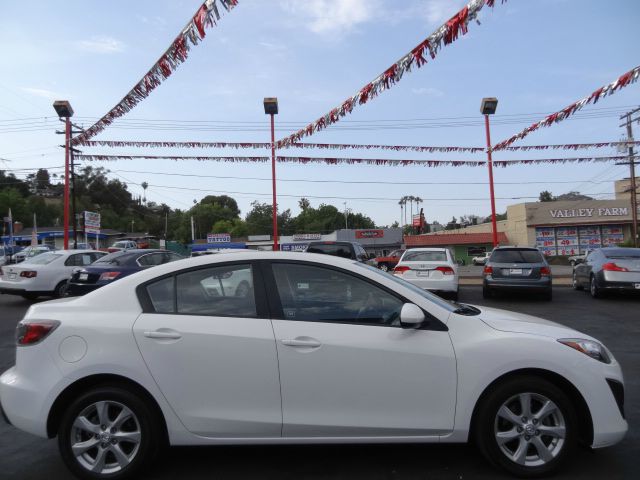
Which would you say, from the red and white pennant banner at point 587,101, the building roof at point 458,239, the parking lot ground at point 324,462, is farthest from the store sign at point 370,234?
the parking lot ground at point 324,462

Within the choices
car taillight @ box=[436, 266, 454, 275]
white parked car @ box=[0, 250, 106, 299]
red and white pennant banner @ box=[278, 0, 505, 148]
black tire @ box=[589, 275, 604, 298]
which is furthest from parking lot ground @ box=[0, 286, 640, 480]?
black tire @ box=[589, 275, 604, 298]

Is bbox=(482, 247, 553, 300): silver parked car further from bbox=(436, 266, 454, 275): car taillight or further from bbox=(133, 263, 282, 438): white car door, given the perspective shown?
bbox=(133, 263, 282, 438): white car door

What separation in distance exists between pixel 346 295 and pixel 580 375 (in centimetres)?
160

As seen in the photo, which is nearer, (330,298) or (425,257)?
(330,298)

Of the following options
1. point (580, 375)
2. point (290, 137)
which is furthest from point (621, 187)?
point (580, 375)

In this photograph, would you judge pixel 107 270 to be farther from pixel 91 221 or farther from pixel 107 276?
pixel 91 221

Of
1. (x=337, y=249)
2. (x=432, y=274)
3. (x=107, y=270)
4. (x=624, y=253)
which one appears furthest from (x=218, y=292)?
(x=624, y=253)

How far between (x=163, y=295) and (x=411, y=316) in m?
1.70

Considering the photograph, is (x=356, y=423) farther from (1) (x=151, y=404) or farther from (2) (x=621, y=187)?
(2) (x=621, y=187)

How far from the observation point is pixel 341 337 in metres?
3.15

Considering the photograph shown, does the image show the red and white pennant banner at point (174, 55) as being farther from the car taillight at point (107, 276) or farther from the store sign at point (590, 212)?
the store sign at point (590, 212)

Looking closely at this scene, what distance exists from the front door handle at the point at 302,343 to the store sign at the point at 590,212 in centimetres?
4946

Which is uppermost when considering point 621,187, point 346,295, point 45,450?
point 621,187

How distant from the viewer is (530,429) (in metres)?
3.12
